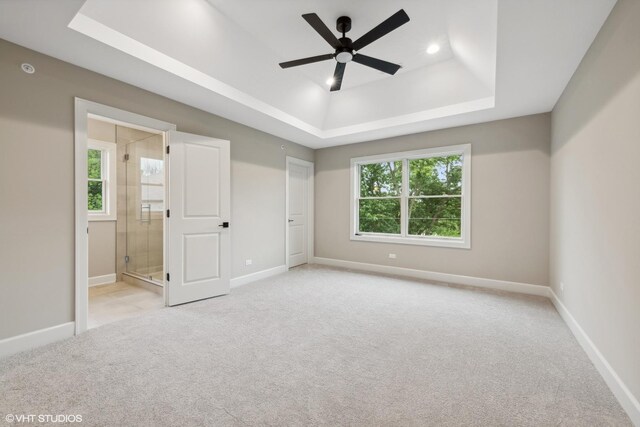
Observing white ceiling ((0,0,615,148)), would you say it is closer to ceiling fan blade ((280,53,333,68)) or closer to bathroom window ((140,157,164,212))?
ceiling fan blade ((280,53,333,68))

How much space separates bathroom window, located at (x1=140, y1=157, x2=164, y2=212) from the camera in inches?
175

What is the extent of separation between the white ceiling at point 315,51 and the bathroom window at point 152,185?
4.94ft

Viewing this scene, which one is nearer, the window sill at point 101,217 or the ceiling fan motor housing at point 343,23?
the ceiling fan motor housing at point 343,23

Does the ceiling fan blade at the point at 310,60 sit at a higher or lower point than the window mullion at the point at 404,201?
higher

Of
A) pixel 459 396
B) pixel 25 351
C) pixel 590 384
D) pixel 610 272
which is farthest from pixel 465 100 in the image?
pixel 25 351

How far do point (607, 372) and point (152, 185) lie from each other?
5.66 metres

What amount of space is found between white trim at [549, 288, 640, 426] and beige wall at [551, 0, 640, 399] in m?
0.04

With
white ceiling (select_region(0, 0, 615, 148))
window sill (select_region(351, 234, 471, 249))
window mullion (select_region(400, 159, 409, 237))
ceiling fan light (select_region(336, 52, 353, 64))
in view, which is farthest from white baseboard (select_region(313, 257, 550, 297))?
ceiling fan light (select_region(336, 52, 353, 64))

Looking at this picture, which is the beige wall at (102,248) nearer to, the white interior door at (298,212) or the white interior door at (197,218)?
the white interior door at (197,218)

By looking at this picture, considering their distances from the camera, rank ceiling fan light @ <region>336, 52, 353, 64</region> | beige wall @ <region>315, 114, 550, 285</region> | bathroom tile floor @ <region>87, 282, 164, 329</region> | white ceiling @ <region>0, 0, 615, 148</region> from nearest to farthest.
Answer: white ceiling @ <region>0, 0, 615, 148</region>
ceiling fan light @ <region>336, 52, 353, 64</region>
bathroom tile floor @ <region>87, 282, 164, 329</region>
beige wall @ <region>315, 114, 550, 285</region>

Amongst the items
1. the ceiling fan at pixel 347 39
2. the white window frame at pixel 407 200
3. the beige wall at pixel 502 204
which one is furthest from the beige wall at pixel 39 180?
the beige wall at pixel 502 204

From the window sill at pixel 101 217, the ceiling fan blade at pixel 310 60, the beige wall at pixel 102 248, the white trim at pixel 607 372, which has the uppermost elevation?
the ceiling fan blade at pixel 310 60

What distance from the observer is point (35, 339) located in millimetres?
2371

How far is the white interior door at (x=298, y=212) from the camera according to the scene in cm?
553
